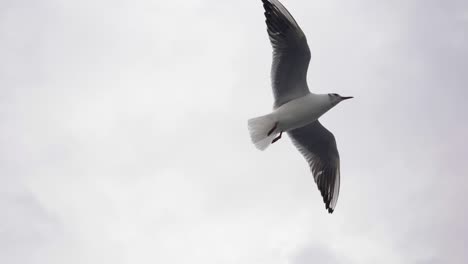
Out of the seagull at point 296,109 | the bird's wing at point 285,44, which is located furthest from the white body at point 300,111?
the bird's wing at point 285,44

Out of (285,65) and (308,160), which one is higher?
(285,65)

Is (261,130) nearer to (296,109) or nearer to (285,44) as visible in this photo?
(296,109)

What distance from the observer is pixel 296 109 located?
→ 1502 cm

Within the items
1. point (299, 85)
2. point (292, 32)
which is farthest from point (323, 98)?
point (292, 32)

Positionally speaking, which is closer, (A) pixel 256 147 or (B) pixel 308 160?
(A) pixel 256 147

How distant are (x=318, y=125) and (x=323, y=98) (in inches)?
31.9

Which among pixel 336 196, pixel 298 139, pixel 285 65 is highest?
pixel 285 65

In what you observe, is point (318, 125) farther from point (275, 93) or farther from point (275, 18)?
point (275, 18)

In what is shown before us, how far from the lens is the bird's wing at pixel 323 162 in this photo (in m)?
16.2

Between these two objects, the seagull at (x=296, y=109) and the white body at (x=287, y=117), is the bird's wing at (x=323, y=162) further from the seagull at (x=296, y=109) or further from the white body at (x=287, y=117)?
the white body at (x=287, y=117)

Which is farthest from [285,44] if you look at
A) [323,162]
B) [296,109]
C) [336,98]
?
[323,162]

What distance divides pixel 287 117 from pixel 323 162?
1621mm

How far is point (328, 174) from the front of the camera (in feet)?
53.4

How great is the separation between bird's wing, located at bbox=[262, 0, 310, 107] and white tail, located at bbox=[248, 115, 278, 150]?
0.75 meters
